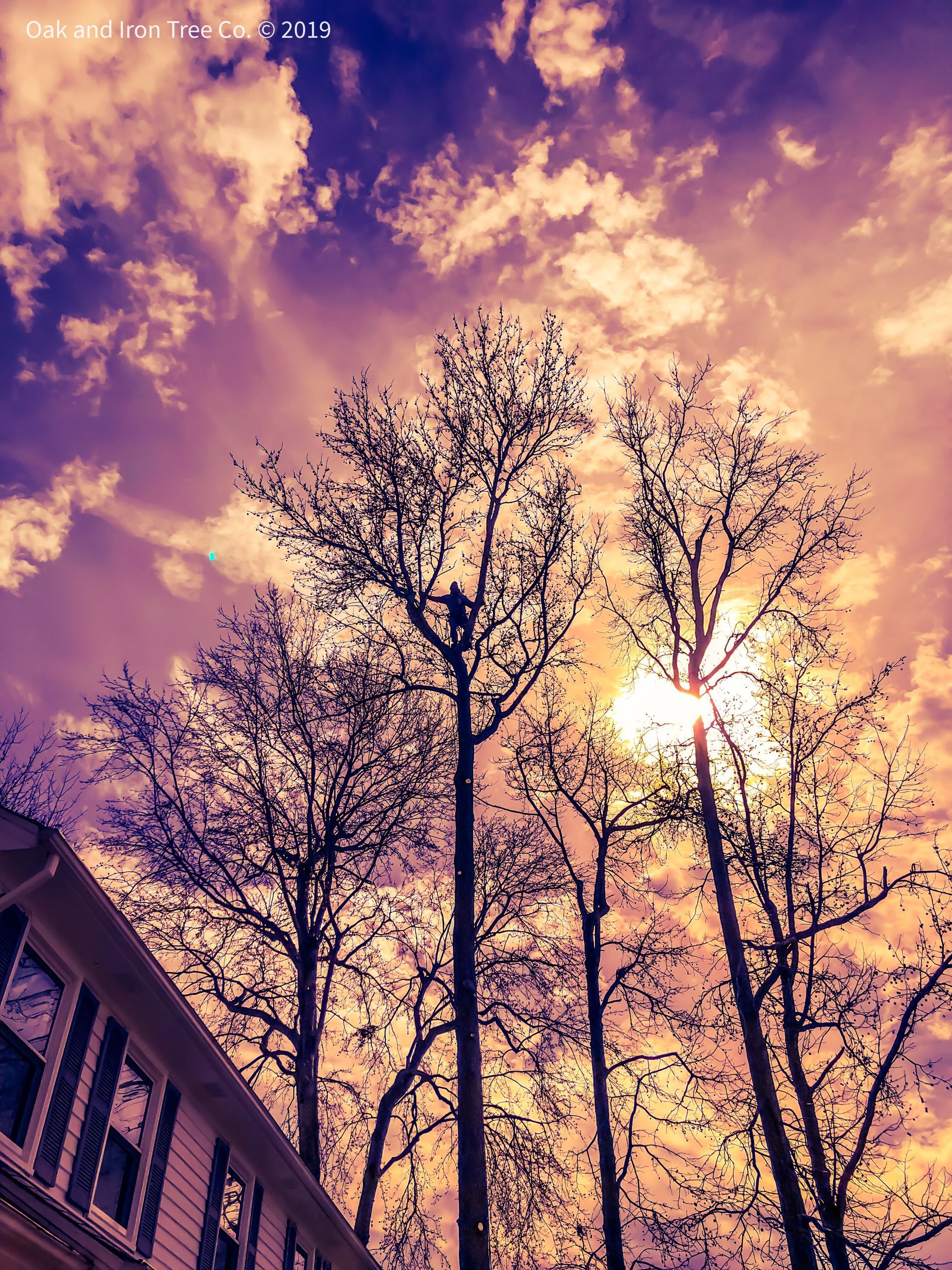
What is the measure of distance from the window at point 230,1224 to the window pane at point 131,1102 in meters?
2.39

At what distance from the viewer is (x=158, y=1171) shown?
808 cm

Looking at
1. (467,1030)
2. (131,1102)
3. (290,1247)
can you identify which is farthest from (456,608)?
(290,1247)

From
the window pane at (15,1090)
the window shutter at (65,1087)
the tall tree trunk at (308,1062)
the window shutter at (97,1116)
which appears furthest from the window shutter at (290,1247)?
the window pane at (15,1090)

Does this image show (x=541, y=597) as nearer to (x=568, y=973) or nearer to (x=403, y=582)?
(x=403, y=582)

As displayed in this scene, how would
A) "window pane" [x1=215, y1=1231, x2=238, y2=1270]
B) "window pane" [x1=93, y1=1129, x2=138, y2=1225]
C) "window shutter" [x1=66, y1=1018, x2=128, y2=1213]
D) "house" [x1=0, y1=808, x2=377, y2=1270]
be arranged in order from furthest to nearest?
"window pane" [x1=215, y1=1231, x2=238, y2=1270]
"window pane" [x1=93, y1=1129, x2=138, y2=1225]
"window shutter" [x1=66, y1=1018, x2=128, y2=1213]
"house" [x1=0, y1=808, x2=377, y2=1270]

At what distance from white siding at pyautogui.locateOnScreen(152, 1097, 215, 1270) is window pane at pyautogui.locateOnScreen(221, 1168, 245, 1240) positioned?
0.70 meters

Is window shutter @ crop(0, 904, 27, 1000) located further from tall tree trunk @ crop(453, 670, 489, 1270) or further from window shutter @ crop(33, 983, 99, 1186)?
tall tree trunk @ crop(453, 670, 489, 1270)

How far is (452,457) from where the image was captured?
1379 centimetres

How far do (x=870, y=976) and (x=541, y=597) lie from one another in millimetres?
7096

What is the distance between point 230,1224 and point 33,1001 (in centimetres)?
517

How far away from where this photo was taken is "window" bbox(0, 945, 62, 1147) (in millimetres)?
6074

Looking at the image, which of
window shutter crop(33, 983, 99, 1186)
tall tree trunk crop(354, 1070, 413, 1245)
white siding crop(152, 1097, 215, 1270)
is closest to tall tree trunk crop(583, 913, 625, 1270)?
tall tree trunk crop(354, 1070, 413, 1245)

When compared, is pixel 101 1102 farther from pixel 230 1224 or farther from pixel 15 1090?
pixel 230 1224

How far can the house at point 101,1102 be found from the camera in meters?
5.98
